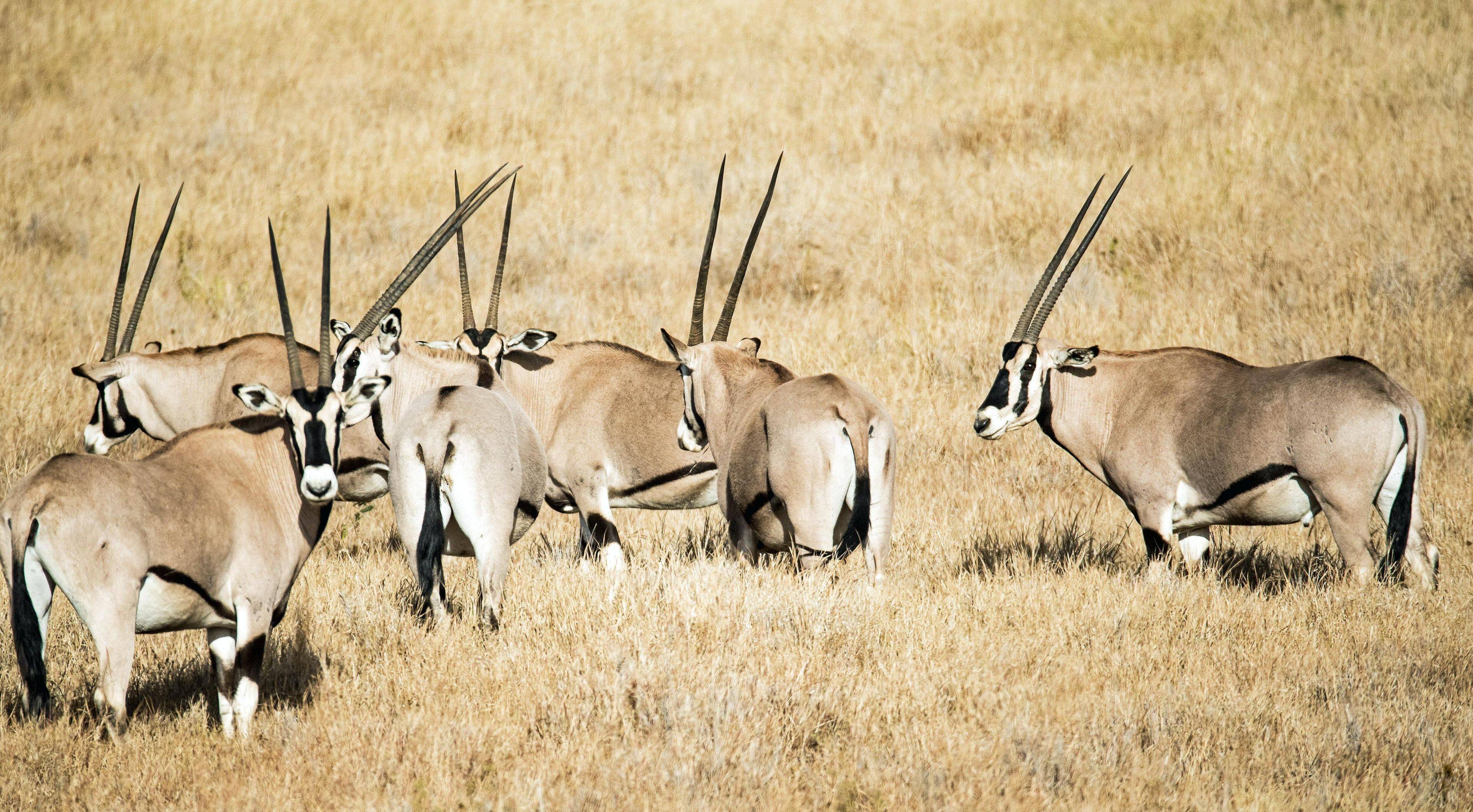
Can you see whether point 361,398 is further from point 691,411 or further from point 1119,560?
point 1119,560

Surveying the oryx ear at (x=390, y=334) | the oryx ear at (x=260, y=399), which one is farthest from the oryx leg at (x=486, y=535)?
the oryx ear at (x=390, y=334)

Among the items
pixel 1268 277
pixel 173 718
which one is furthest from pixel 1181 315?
pixel 173 718

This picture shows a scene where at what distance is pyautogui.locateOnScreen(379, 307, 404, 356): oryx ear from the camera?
25.9 ft

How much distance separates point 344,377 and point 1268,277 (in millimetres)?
9953

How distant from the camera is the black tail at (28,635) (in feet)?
14.8

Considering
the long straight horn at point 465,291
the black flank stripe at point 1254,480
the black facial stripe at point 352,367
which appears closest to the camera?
the black flank stripe at point 1254,480

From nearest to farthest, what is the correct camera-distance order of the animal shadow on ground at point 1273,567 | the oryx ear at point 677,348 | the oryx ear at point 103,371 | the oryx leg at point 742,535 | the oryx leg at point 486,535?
the oryx leg at point 486,535 < the animal shadow on ground at point 1273,567 < the oryx leg at point 742,535 < the oryx ear at point 677,348 < the oryx ear at point 103,371

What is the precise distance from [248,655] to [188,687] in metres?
1.30

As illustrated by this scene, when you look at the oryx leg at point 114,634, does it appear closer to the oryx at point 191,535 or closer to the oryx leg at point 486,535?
the oryx at point 191,535

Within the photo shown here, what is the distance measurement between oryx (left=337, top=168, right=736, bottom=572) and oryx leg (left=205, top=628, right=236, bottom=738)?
3.21m

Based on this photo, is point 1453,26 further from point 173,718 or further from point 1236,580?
point 173,718

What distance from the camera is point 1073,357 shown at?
7992 millimetres

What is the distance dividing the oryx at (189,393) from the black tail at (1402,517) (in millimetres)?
6620

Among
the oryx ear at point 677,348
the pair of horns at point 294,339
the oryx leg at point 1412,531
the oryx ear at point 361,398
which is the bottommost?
the oryx leg at point 1412,531
